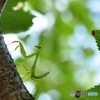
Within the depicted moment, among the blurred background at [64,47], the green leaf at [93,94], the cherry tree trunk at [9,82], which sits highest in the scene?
the cherry tree trunk at [9,82]

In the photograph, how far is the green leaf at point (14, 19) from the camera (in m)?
1.40

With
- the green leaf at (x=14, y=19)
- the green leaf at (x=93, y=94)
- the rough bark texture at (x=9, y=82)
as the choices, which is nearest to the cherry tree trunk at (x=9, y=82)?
the rough bark texture at (x=9, y=82)

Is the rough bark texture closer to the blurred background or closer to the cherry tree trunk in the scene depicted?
the cherry tree trunk

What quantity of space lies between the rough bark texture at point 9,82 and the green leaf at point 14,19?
0.51 meters

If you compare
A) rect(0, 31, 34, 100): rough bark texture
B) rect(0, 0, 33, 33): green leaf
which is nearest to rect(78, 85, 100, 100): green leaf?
rect(0, 31, 34, 100): rough bark texture

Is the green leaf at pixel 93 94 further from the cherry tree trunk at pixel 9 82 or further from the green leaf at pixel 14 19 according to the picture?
the green leaf at pixel 14 19

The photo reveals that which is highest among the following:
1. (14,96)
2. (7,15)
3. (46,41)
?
(14,96)

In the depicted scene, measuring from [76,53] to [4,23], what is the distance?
1.94 meters

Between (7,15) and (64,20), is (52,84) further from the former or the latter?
(7,15)

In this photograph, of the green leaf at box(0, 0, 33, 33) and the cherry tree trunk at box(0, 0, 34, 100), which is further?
the green leaf at box(0, 0, 33, 33)

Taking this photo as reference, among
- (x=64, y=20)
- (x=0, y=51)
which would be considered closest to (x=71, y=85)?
(x=64, y=20)

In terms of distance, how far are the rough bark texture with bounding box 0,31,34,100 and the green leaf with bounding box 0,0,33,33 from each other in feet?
1.66

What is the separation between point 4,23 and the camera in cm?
138

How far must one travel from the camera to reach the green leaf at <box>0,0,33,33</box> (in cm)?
140
